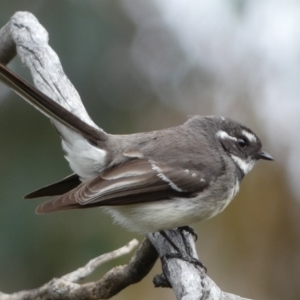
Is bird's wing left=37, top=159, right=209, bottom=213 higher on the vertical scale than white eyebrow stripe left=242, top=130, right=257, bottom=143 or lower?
lower

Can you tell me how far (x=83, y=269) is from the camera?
12.6ft

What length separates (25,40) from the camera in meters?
4.27

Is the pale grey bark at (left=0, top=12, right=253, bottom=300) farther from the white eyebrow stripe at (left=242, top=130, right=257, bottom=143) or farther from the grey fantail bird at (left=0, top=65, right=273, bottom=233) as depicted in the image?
the white eyebrow stripe at (left=242, top=130, right=257, bottom=143)

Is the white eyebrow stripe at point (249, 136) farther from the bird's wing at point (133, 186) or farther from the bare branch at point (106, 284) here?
the bare branch at point (106, 284)

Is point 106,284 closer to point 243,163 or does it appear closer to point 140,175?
point 140,175

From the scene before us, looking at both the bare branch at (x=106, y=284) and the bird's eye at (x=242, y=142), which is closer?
the bare branch at (x=106, y=284)

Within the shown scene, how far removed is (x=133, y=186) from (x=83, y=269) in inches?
23.2

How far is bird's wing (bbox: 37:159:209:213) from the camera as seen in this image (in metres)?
3.48

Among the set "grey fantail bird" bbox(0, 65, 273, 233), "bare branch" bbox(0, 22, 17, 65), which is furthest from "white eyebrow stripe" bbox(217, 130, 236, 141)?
"bare branch" bbox(0, 22, 17, 65)

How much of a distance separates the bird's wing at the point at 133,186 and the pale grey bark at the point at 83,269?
0.27 m

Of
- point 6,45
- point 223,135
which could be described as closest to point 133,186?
point 223,135

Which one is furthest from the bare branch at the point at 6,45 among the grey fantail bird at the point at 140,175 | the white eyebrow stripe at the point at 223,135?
the white eyebrow stripe at the point at 223,135

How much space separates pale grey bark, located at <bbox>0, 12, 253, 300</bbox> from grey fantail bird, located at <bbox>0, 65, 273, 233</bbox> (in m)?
0.17

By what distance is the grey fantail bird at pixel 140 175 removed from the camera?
3.59 m
